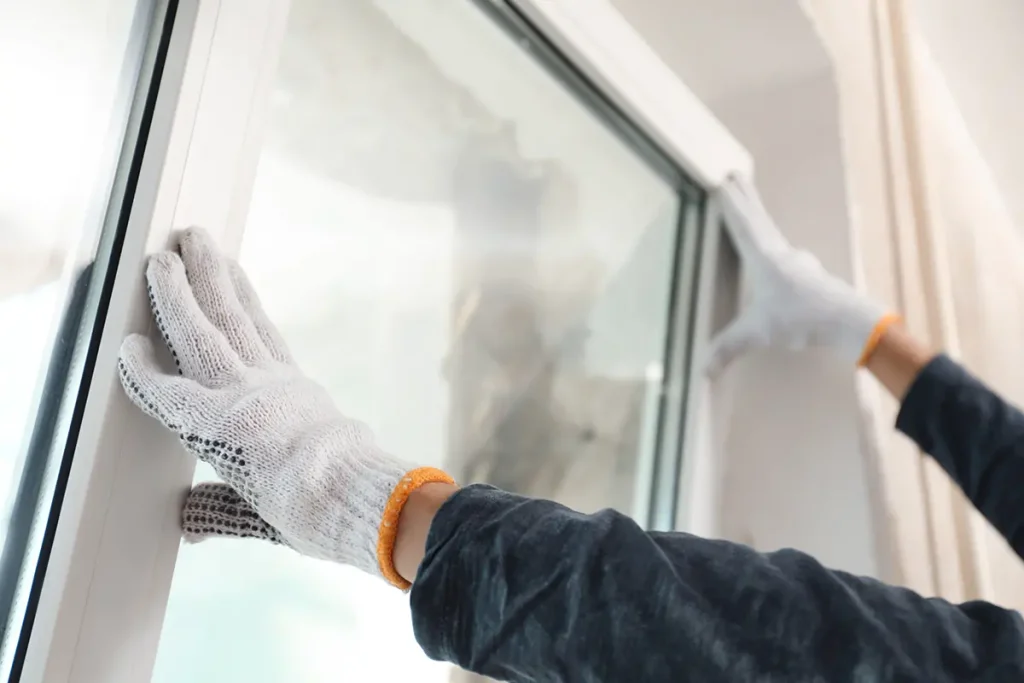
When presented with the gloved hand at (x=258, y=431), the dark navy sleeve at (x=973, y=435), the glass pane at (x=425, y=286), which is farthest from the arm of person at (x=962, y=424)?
the gloved hand at (x=258, y=431)

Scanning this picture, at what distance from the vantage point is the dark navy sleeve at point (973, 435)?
27.0 inches

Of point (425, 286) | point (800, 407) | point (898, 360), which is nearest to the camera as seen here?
point (425, 286)

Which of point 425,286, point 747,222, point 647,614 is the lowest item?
point 647,614

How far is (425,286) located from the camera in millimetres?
671

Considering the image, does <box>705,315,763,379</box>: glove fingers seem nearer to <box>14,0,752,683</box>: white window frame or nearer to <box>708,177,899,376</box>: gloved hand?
<box>708,177,899,376</box>: gloved hand

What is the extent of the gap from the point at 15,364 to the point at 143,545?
0.39 ft

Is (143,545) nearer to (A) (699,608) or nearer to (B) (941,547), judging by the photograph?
(A) (699,608)

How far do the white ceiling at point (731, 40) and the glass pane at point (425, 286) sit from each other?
0.17 m

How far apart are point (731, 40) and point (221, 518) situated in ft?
2.70

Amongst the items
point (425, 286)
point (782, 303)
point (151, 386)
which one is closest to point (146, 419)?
point (151, 386)

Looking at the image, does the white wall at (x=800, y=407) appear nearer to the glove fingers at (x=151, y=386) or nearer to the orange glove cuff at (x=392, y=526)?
the orange glove cuff at (x=392, y=526)

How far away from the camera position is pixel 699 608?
0.38 meters

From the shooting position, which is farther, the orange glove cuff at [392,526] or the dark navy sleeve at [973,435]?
the dark navy sleeve at [973,435]

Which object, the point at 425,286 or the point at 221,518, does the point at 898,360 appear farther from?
the point at 221,518
